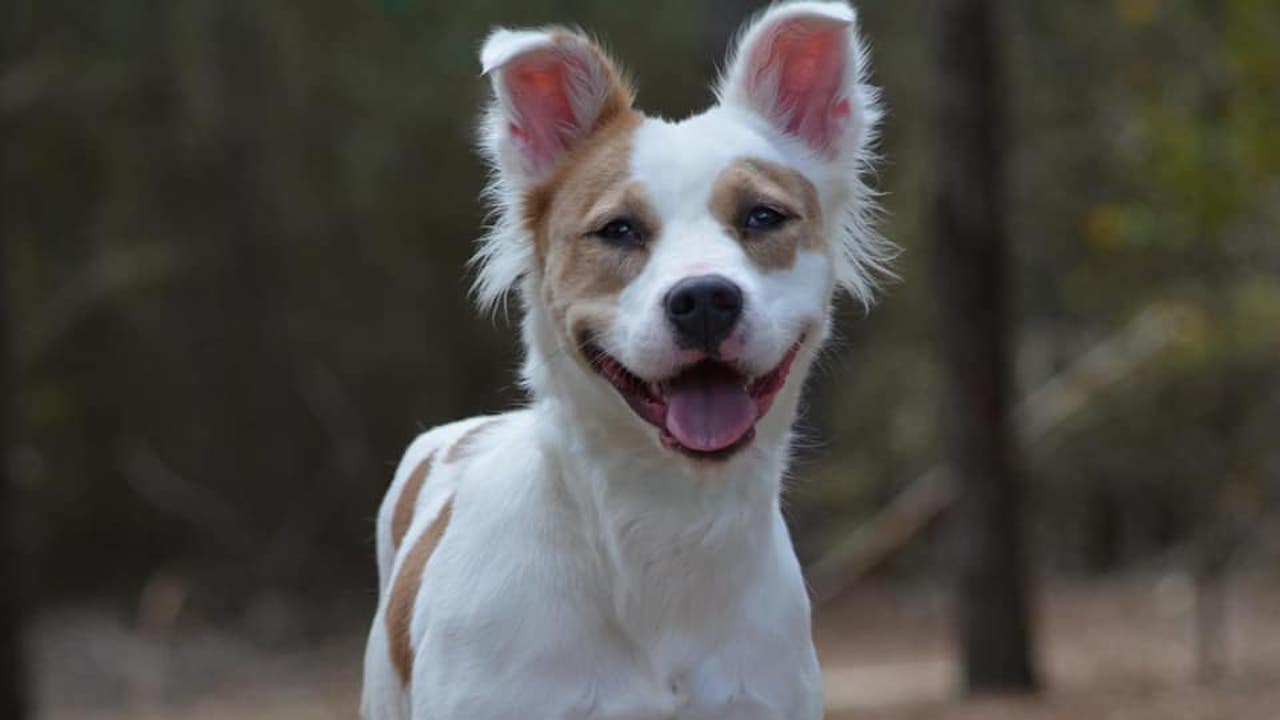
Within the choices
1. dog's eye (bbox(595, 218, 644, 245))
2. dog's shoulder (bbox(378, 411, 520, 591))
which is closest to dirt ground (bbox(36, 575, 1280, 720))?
dog's shoulder (bbox(378, 411, 520, 591))

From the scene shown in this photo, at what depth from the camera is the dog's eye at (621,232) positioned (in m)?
4.56

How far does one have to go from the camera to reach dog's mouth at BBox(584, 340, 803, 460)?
14.7 feet

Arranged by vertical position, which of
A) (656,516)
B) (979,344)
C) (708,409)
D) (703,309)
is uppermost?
(703,309)

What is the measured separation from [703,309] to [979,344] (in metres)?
7.25

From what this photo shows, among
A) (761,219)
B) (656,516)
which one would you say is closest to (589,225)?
(761,219)

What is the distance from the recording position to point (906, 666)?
16969 millimetres

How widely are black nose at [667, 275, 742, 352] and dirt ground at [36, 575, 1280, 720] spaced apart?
21.2 feet

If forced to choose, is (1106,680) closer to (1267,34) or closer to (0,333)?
(1267,34)

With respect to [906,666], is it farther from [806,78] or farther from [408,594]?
[806,78]

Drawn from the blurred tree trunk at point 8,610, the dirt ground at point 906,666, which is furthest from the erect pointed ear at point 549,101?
the blurred tree trunk at point 8,610

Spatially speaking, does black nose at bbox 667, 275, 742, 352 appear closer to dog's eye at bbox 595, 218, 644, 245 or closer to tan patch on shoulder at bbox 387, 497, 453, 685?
dog's eye at bbox 595, 218, 644, 245

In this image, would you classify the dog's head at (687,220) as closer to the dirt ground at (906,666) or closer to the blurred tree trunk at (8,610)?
the dirt ground at (906,666)

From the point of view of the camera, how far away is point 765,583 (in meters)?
4.75

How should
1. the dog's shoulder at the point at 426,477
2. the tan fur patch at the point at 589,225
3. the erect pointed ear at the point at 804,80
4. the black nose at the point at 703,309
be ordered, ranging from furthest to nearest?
the dog's shoulder at the point at 426,477 → the erect pointed ear at the point at 804,80 → the tan fur patch at the point at 589,225 → the black nose at the point at 703,309
